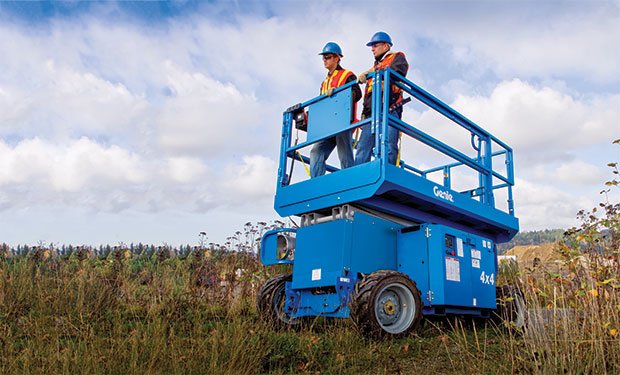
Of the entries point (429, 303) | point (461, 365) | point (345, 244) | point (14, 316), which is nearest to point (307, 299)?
point (345, 244)

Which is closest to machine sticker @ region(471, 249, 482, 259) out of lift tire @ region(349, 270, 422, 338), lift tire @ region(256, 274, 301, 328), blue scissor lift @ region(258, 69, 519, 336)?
blue scissor lift @ region(258, 69, 519, 336)

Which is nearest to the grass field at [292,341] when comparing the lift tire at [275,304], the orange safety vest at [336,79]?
the lift tire at [275,304]

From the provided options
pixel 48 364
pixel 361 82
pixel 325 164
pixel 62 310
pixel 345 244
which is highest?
pixel 361 82

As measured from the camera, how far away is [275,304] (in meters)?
7.52

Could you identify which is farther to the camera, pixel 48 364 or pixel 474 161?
pixel 474 161

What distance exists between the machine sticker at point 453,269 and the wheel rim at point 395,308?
0.80 m

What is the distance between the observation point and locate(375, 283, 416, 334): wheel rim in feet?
20.6

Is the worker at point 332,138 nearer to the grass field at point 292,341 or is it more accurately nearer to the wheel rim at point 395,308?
the wheel rim at point 395,308

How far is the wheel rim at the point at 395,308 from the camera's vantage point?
6281 mm

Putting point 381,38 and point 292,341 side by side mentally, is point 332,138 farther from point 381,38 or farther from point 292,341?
point 292,341

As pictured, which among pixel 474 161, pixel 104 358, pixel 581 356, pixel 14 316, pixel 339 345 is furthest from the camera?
pixel 474 161

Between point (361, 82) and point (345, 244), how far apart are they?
196cm

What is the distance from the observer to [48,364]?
500 cm

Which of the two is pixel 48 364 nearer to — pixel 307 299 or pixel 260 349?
pixel 260 349
